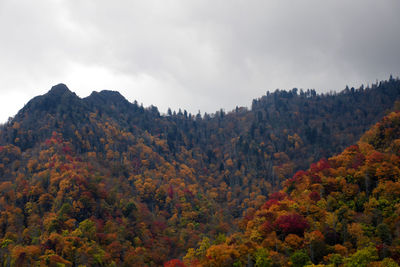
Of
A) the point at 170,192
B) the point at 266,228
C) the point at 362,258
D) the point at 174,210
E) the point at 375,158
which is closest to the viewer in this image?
the point at 362,258

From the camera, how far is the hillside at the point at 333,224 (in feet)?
221

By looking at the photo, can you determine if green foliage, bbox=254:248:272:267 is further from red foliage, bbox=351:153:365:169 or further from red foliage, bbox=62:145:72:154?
red foliage, bbox=62:145:72:154

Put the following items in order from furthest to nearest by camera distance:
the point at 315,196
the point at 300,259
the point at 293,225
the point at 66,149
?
the point at 66,149, the point at 315,196, the point at 293,225, the point at 300,259

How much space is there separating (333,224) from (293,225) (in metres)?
8.73

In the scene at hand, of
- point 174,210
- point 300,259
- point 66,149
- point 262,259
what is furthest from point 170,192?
point 300,259

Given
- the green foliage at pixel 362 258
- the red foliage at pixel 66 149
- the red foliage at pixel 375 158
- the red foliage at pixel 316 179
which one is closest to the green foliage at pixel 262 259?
the green foliage at pixel 362 258

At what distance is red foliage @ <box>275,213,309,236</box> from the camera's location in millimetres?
77625

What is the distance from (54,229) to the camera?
371 feet

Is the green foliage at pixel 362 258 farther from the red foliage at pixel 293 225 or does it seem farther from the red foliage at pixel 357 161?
the red foliage at pixel 357 161

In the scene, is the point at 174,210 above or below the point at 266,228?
below

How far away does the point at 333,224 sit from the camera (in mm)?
75500

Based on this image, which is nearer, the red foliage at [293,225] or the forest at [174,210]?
the forest at [174,210]

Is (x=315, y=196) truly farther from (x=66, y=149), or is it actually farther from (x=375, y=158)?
(x=66, y=149)

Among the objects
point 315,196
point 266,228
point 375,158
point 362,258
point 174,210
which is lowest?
point 362,258
